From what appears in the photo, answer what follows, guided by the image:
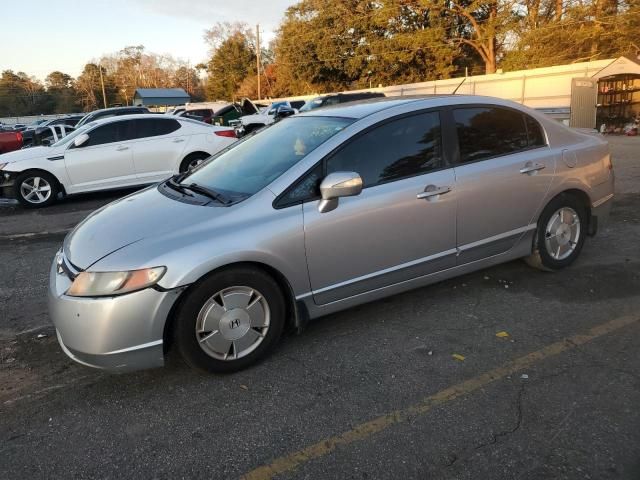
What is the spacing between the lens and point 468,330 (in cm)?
366

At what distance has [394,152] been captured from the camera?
3.71 m

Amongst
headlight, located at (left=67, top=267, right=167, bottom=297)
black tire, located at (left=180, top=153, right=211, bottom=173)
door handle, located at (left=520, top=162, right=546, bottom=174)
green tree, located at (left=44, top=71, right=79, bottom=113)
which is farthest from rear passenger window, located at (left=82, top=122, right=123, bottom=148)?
green tree, located at (left=44, top=71, right=79, bottom=113)

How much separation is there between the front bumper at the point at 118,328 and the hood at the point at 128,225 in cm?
29

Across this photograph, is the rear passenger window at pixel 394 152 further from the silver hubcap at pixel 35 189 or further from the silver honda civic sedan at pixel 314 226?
the silver hubcap at pixel 35 189

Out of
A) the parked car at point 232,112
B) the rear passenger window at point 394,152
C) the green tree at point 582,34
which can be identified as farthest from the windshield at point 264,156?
the green tree at point 582,34

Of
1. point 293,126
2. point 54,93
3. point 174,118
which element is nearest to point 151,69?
point 54,93

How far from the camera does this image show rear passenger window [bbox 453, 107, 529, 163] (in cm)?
401

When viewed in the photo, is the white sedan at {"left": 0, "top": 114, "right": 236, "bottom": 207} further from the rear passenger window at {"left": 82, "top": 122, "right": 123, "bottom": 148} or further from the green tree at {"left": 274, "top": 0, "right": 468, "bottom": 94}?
the green tree at {"left": 274, "top": 0, "right": 468, "bottom": 94}

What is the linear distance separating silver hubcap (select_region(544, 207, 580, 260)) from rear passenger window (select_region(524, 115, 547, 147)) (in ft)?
2.08

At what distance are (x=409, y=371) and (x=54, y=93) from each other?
99165 mm

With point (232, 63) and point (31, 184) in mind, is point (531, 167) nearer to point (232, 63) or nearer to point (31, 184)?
point (31, 184)

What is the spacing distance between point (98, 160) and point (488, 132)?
745 centimetres

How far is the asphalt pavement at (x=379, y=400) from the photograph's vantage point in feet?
7.93

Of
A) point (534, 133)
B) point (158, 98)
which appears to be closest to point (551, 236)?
point (534, 133)
